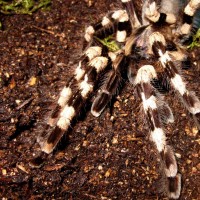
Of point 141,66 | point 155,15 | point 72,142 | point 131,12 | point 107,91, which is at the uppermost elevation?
point 155,15

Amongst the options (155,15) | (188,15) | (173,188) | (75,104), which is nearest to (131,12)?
(155,15)

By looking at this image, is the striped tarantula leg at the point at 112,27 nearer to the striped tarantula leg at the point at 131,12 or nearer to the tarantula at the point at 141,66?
the tarantula at the point at 141,66

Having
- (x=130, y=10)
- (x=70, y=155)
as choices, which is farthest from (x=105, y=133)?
(x=130, y=10)

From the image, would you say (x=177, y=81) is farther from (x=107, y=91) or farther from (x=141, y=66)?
(x=107, y=91)

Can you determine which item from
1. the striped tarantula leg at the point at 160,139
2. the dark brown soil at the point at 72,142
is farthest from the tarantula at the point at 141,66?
the dark brown soil at the point at 72,142

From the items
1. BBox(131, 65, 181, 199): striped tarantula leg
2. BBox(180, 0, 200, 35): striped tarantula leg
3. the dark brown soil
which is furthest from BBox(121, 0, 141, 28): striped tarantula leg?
BBox(131, 65, 181, 199): striped tarantula leg

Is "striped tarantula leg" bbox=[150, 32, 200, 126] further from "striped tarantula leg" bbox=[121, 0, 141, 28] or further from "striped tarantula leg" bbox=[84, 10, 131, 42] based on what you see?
"striped tarantula leg" bbox=[121, 0, 141, 28]
